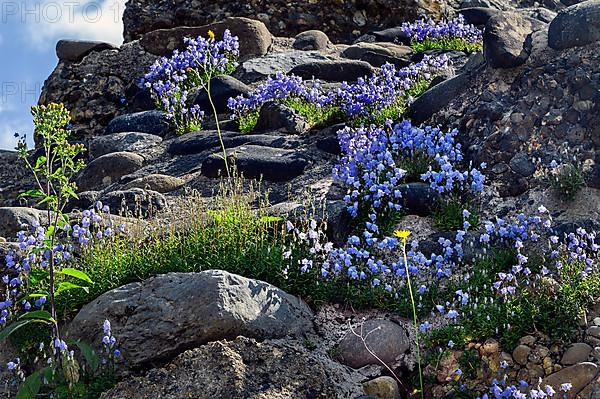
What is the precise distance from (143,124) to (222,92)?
134 centimetres

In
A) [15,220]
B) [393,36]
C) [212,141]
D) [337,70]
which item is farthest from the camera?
[393,36]

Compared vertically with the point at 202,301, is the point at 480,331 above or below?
below

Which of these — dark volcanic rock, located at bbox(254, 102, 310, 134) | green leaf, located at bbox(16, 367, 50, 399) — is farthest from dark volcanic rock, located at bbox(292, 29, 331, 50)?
green leaf, located at bbox(16, 367, 50, 399)

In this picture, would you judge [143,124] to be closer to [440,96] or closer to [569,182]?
[440,96]

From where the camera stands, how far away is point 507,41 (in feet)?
29.6

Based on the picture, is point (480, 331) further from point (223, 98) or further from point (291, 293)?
point (223, 98)

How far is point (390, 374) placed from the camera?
5852 mm

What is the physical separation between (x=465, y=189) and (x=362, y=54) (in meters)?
6.49

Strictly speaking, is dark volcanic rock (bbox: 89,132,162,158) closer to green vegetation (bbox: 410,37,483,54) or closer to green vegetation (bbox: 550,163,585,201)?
green vegetation (bbox: 410,37,483,54)

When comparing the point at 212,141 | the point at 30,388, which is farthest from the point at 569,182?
the point at 212,141

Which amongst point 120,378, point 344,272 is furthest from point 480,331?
point 120,378

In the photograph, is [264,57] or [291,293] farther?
[264,57]

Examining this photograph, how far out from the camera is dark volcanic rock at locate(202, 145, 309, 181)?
9047 millimetres

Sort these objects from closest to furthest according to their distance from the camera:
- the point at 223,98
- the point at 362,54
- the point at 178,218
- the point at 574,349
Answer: the point at 574,349 → the point at 178,218 → the point at 223,98 → the point at 362,54
